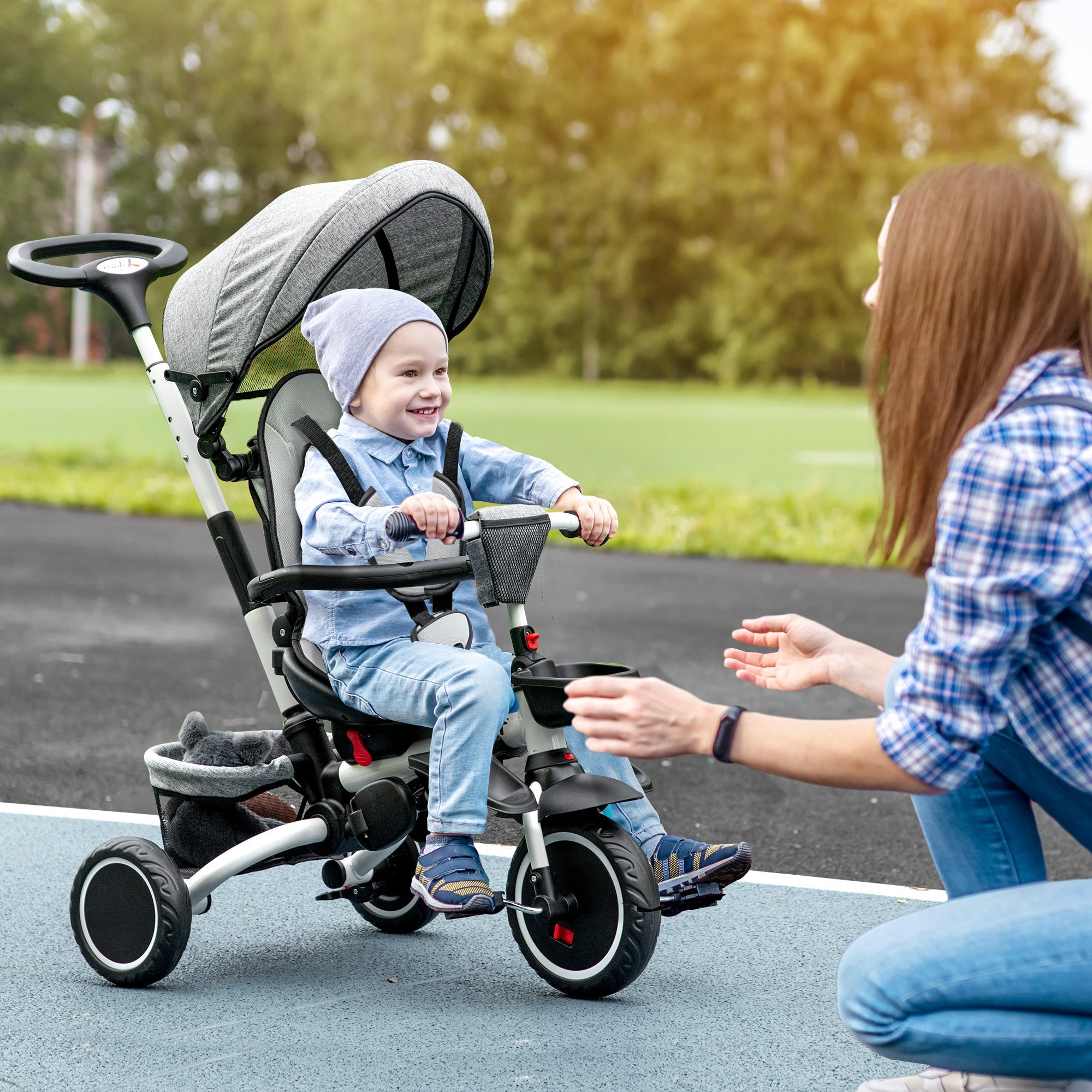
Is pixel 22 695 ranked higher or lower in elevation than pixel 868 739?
lower

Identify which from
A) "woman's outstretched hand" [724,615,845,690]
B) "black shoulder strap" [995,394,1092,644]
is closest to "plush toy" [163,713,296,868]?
"woman's outstretched hand" [724,615,845,690]

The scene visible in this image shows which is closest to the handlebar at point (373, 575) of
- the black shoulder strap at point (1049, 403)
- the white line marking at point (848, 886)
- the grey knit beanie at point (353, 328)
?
the grey knit beanie at point (353, 328)

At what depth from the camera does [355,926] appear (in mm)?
3656

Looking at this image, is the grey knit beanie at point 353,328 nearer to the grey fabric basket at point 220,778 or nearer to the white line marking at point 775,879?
the grey fabric basket at point 220,778

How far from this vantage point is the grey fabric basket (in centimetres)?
320

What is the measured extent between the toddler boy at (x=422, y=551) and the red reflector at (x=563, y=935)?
23 cm

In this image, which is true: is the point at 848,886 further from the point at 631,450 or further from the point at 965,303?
the point at 631,450

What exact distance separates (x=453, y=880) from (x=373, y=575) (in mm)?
661

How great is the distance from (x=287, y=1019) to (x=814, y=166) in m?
43.4

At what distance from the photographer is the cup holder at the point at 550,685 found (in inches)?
114

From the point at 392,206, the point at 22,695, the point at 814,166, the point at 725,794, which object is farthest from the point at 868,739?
the point at 814,166

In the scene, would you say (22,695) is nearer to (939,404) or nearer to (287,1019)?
(287,1019)

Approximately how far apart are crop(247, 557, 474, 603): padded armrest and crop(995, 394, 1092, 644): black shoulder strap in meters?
1.31

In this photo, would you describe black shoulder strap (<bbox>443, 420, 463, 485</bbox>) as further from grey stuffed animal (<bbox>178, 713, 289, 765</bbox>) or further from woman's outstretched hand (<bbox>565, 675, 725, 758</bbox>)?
woman's outstretched hand (<bbox>565, 675, 725, 758</bbox>)
